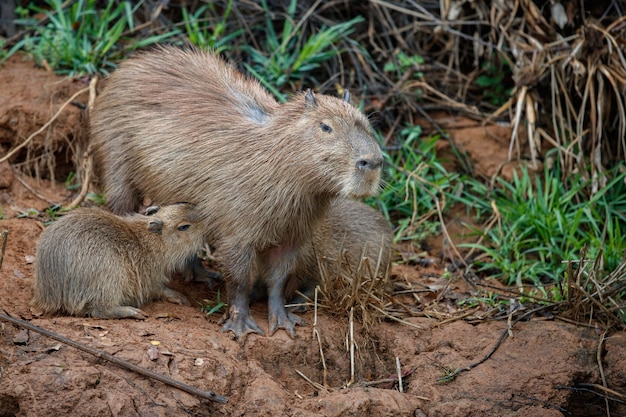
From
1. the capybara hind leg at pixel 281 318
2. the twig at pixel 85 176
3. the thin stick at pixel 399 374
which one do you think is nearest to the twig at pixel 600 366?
the thin stick at pixel 399 374

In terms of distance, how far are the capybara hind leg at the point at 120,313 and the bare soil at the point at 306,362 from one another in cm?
6

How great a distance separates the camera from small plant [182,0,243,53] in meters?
7.81

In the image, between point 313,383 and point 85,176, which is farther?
point 85,176

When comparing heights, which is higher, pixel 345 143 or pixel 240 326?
pixel 345 143

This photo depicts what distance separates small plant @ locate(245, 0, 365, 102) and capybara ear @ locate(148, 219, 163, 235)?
2462 millimetres

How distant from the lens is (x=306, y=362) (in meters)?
5.34

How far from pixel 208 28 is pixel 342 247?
3.08 metres

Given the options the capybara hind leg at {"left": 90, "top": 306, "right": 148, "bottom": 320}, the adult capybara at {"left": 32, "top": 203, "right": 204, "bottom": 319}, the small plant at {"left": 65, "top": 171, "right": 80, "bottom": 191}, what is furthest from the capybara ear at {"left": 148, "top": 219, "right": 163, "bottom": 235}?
the small plant at {"left": 65, "top": 171, "right": 80, "bottom": 191}

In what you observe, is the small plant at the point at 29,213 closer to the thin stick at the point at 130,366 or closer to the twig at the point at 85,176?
the twig at the point at 85,176

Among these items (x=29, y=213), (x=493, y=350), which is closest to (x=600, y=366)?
(x=493, y=350)

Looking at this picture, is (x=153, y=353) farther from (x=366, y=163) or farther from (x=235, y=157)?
(x=366, y=163)

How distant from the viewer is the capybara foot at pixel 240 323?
530cm

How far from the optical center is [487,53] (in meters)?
8.10

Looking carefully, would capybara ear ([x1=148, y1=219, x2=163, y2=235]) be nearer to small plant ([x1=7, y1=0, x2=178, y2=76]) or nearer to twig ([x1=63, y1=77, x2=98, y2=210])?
twig ([x1=63, y1=77, x2=98, y2=210])
